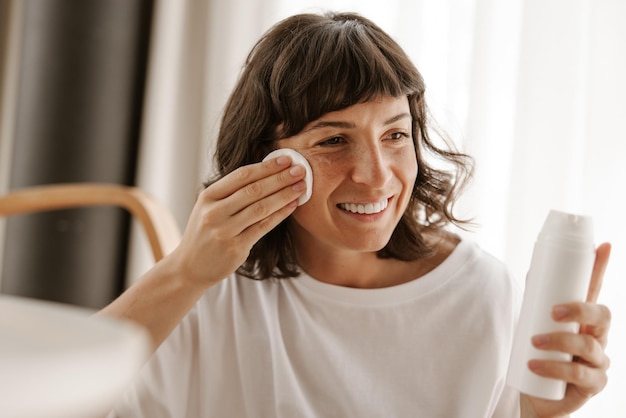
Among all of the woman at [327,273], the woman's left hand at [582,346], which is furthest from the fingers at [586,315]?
the woman at [327,273]

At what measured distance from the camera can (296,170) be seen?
1.10 m

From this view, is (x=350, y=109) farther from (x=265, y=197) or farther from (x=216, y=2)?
(x=216, y=2)

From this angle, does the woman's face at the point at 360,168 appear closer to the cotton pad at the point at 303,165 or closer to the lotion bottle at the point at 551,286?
the cotton pad at the point at 303,165

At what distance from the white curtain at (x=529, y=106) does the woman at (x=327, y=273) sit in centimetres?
35

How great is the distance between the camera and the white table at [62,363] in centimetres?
32

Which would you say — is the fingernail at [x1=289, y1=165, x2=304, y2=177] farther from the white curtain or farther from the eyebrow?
the white curtain

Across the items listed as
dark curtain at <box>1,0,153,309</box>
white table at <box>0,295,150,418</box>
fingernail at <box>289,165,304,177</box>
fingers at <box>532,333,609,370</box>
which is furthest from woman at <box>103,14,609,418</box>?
dark curtain at <box>1,0,153,309</box>

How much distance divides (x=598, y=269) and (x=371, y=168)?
1.21 ft

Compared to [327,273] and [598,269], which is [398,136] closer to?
[327,273]

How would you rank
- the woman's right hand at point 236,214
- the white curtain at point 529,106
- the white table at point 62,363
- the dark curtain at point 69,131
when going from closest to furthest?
1. the white table at point 62,363
2. the woman's right hand at point 236,214
3. the white curtain at point 529,106
4. the dark curtain at point 69,131

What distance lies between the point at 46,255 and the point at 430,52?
1.33 m

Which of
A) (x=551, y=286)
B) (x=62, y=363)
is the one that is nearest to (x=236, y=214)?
(x=551, y=286)

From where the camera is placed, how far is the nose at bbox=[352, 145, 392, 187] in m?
1.13

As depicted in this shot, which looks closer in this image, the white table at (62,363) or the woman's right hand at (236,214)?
the white table at (62,363)
